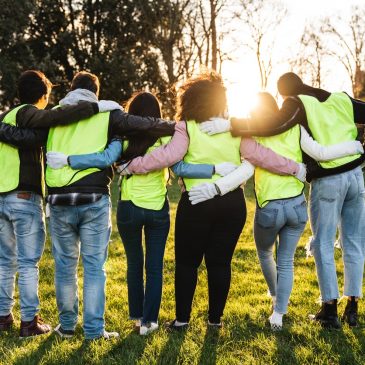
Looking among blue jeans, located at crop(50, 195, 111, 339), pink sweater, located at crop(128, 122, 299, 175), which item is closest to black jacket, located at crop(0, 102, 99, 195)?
blue jeans, located at crop(50, 195, 111, 339)

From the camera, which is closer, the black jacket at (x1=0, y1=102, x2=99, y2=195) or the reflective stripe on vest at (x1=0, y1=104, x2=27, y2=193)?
the black jacket at (x1=0, y1=102, x2=99, y2=195)

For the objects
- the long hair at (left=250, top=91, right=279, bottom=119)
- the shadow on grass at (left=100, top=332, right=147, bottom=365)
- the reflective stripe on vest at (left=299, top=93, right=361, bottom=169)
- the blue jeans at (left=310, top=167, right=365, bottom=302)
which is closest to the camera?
the shadow on grass at (left=100, top=332, right=147, bottom=365)

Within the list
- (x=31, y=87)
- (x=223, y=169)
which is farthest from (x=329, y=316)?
(x=31, y=87)

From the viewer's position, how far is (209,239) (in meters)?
4.29

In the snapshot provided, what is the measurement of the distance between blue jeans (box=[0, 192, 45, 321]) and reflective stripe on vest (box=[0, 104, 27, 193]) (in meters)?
0.09

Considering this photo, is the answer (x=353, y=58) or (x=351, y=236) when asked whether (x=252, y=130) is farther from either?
(x=353, y=58)

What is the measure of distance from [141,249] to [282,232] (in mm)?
1326

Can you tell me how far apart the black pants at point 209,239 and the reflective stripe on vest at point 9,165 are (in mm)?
1511

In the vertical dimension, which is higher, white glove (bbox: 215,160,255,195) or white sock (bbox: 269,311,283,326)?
white glove (bbox: 215,160,255,195)

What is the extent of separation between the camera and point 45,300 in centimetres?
573

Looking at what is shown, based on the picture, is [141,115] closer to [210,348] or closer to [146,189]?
[146,189]

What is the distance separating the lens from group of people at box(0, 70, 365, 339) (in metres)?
4.14

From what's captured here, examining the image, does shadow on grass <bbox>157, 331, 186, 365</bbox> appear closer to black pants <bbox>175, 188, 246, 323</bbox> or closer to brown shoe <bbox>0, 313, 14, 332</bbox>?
black pants <bbox>175, 188, 246, 323</bbox>

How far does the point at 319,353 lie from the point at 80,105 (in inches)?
113
